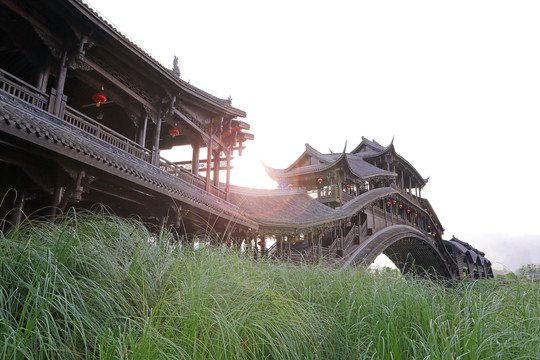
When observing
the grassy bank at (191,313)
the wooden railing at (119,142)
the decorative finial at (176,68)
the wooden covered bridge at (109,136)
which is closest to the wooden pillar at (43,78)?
the wooden covered bridge at (109,136)

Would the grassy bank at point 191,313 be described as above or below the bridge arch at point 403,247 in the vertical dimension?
below

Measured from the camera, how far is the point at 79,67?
265 inches

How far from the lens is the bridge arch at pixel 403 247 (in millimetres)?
16395

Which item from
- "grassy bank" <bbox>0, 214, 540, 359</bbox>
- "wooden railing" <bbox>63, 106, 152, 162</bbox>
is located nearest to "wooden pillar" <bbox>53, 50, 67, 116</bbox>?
"wooden railing" <bbox>63, 106, 152, 162</bbox>

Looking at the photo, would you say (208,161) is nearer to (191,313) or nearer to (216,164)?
(216,164)

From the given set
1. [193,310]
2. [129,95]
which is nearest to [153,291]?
[193,310]

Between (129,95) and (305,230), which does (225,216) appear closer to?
(129,95)

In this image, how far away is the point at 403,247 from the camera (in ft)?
82.0

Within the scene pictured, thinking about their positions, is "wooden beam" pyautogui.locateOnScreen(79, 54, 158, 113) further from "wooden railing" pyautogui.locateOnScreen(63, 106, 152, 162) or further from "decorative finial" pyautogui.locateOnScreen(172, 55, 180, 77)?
"decorative finial" pyautogui.locateOnScreen(172, 55, 180, 77)

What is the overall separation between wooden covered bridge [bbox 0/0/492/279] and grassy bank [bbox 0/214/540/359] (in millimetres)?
1144

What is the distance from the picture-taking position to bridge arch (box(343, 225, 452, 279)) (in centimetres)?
1640

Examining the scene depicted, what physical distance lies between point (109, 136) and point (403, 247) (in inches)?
858

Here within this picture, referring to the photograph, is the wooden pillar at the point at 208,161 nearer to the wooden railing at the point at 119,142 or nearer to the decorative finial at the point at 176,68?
the wooden railing at the point at 119,142

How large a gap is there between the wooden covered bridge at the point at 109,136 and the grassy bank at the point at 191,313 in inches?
45.0
